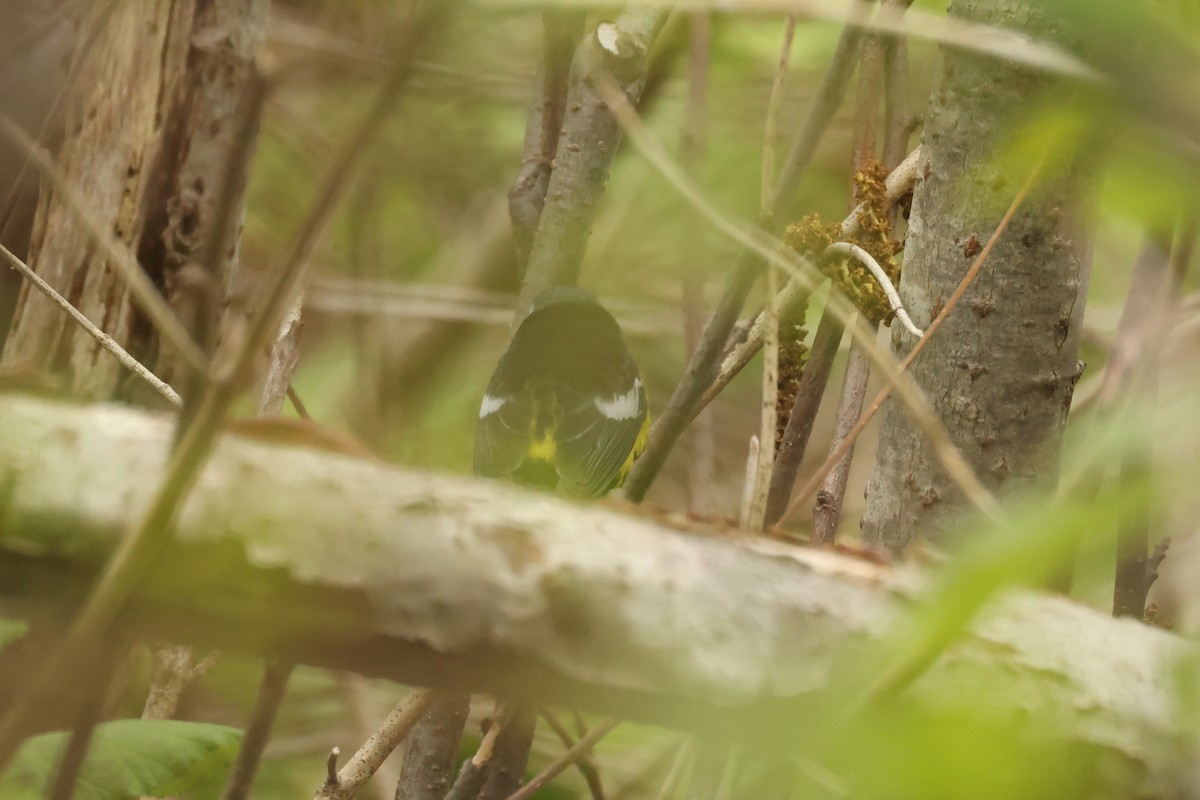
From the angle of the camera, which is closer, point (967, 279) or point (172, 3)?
point (967, 279)

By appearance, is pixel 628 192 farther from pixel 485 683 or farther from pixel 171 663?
pixel 485 683

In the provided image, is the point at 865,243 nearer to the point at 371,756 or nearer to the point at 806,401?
the point at 806,401

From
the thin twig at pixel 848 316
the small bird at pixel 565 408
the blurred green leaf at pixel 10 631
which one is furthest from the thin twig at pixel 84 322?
the small bird at pixel 565 408

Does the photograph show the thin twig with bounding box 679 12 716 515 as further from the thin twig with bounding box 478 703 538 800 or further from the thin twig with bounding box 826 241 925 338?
the thin twig with bounding box 478 703 538 800

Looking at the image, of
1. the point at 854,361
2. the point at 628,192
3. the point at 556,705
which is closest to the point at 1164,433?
the point at 556,705

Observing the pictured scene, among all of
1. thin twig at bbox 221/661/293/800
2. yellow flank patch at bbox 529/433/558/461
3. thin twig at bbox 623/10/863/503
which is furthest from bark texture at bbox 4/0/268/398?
thin twig at bbox 221/661/293/800

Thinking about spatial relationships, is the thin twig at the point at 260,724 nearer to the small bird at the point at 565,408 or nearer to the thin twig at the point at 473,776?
the thin twig at the point at 473,776
